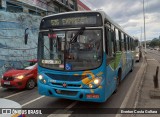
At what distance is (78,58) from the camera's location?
5.88m

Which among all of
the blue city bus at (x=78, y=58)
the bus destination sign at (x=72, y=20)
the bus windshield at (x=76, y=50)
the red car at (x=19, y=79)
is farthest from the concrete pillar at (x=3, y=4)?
the bus windshield at (x=76, y=50)

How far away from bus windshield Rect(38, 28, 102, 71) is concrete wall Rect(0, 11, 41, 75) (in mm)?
9434

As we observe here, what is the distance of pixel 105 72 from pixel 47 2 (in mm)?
22616

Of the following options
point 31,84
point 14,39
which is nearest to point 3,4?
point 14,39

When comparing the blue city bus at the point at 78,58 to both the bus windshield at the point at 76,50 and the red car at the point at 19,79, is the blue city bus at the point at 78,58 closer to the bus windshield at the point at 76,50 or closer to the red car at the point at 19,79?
the bus windshield at the point at 76,50

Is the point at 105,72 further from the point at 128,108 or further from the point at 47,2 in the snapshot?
the point at 47,2

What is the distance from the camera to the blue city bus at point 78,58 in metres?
5.73

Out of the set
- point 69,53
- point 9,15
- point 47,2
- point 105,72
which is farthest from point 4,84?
point 47,2

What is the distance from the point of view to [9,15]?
15.7 metres

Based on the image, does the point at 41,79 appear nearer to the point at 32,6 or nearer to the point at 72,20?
the point at 72,20

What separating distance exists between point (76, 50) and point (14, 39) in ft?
36.7

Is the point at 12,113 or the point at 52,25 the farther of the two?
the point at 52,25

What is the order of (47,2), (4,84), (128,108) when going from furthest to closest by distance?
(47,2)
(4,84)
(128,108)

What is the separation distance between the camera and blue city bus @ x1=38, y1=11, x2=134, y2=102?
226 inches
